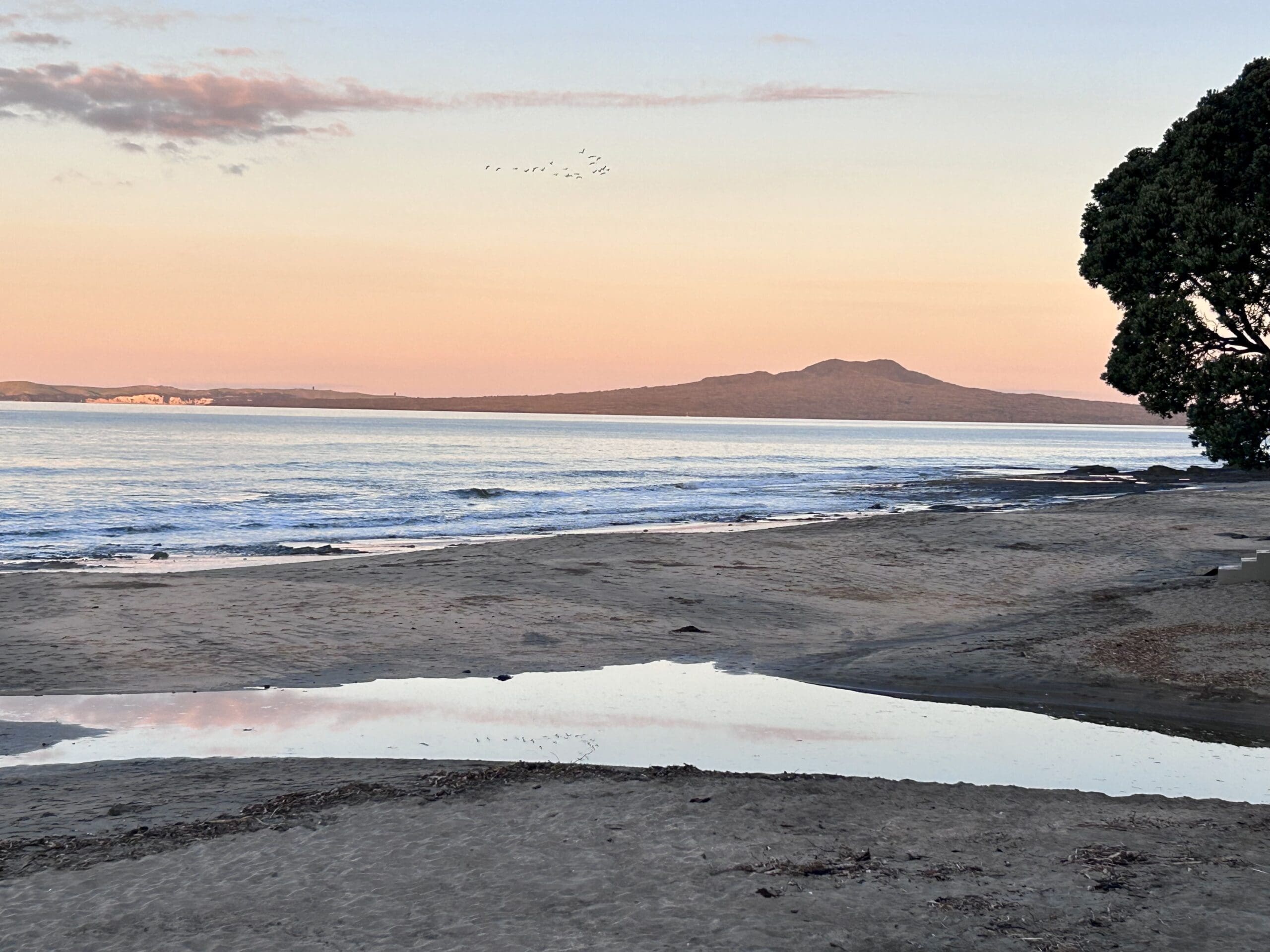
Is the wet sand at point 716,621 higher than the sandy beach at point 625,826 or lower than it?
lower

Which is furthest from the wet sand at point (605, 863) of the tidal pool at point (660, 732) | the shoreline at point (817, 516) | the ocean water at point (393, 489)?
the ocean water at point (393, 489)

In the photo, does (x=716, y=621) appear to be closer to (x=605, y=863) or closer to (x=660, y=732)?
(x=660, y=732)

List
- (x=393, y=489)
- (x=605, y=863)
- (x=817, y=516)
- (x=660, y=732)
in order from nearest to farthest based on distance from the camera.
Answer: (x=605, y=863)
(x=660, y=732)
(x=817, y=516)
(x=393, y=489)

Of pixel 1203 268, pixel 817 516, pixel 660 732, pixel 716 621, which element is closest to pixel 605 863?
pixel 660 732

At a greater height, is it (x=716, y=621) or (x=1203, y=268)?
(x=1203, y=268)

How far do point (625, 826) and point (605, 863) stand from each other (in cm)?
65

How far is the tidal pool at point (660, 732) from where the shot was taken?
29.1ft

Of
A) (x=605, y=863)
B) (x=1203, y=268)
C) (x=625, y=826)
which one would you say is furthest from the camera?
(x=1203, y=268)

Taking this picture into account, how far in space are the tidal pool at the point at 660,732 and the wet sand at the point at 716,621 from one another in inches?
28.0

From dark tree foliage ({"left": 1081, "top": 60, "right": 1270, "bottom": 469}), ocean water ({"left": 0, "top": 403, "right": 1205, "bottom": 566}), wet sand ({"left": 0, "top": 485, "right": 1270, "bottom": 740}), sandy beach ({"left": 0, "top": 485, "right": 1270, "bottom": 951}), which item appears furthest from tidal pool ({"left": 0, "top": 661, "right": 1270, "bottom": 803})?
ocean water ({"left": 0, "top": 403, "right": 1205, "bottom": 566})

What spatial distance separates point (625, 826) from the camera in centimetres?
704

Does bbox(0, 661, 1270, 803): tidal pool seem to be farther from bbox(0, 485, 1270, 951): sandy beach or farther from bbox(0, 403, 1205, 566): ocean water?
bbox(0, 403, 1205, 566): ocean water

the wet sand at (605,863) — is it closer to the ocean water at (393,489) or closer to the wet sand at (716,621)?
the wet sand at (716,621)

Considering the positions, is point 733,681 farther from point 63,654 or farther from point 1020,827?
point 63,654
